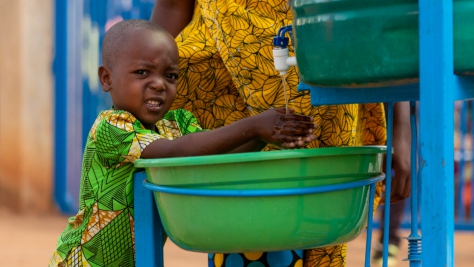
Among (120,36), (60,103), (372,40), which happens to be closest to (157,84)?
(120,36)

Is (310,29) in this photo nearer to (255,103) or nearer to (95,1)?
(255,103)

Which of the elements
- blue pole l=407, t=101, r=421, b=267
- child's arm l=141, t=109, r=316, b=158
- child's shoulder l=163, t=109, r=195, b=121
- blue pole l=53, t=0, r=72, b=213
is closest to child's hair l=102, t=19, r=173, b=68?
child's shoulder l=163, t=109, r=195, b=121

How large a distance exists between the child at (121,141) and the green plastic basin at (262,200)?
31cm

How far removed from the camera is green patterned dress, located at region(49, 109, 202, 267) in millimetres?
1963

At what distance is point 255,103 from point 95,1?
5007 mm

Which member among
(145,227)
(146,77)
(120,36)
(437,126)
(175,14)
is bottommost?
(145,227)

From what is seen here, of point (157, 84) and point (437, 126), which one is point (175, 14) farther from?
point (437, 126)

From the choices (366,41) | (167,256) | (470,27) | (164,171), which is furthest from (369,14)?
(167,256)

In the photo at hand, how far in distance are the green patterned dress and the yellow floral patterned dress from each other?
29 cm

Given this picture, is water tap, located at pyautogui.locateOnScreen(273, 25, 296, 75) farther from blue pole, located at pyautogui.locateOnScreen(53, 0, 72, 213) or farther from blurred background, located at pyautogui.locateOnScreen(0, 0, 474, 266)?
blue pole, located at pyautogui.locateOnScreen(53, 0, 72, 213)

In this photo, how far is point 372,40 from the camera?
1.39 m

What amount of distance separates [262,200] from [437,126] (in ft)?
1.24

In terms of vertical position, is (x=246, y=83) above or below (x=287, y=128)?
above

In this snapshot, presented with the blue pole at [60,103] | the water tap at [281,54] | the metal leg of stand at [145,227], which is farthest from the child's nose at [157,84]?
the blue pole at [60,103]
